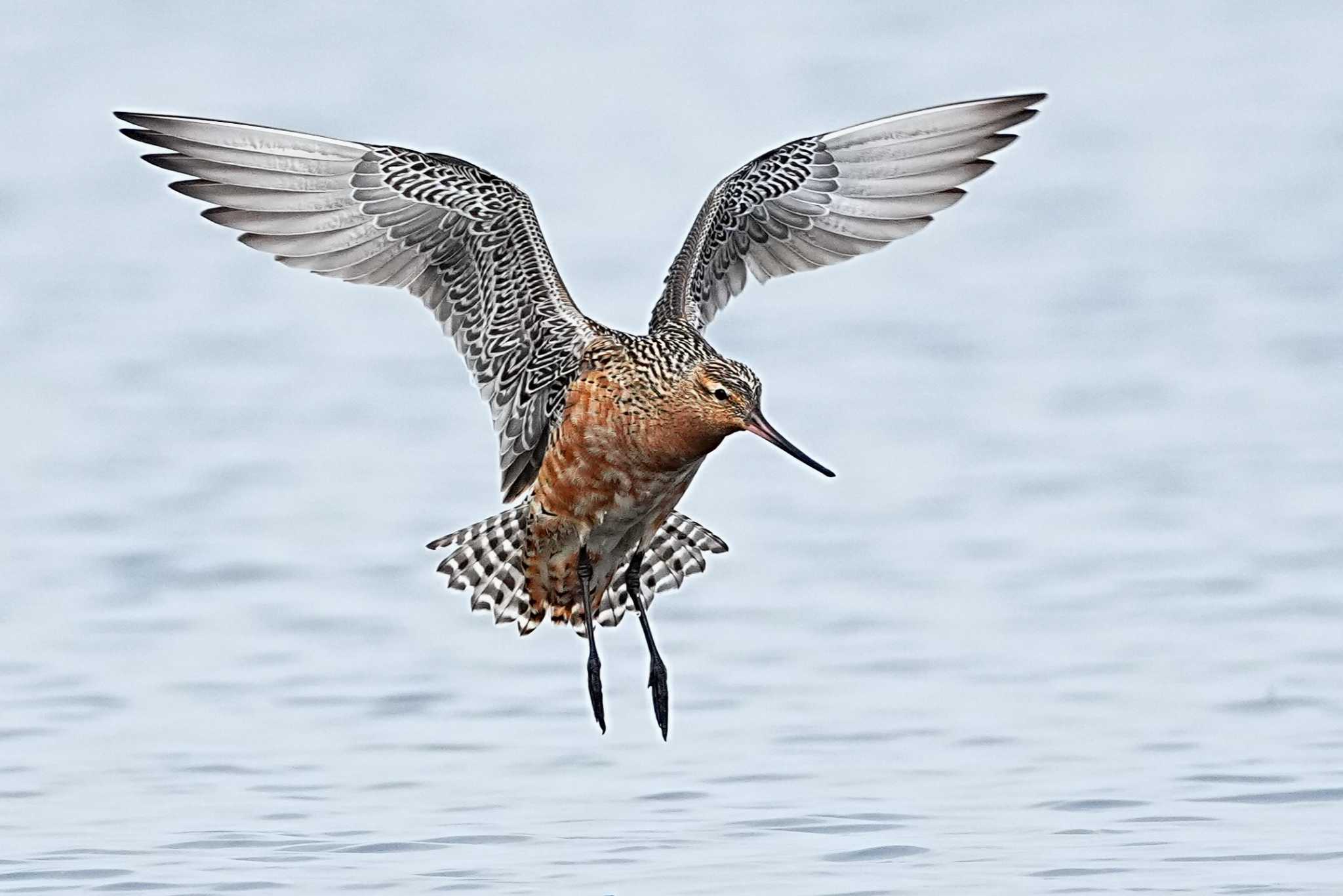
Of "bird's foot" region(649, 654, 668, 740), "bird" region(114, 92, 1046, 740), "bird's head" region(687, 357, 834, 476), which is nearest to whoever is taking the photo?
"bird's head" region(687, 357, 834, 476)

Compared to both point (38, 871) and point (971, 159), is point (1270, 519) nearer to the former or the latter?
point (971, 159)

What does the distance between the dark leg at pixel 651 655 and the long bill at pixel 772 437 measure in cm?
99

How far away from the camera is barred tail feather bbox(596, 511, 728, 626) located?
28.5 ft

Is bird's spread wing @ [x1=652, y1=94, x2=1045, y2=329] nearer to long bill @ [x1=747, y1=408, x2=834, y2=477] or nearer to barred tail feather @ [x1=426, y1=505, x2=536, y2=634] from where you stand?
barred tail feather @ [x1=426, y1=505, x2=536, y2=634]

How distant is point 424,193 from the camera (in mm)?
8180

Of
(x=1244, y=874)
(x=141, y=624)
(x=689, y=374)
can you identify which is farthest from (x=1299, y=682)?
(x=141, y=624)

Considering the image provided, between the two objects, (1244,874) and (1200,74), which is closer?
(1244,874)

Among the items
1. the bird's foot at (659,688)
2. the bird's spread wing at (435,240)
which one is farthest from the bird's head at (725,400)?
the bird's foot at (659,688)

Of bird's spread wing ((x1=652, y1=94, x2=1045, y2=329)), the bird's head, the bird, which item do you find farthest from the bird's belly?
bird's spread wing ((x1=652, y1=94, x2=1045, y2=329))

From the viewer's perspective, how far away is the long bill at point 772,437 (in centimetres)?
727

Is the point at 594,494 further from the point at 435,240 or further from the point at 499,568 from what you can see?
the point at 435,240

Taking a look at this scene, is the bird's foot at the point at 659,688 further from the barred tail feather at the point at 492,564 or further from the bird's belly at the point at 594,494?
the barred tail feather at the point at 492,564

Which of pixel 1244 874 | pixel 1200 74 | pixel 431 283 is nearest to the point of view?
pixel 1244 874

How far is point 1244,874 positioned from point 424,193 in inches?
121
